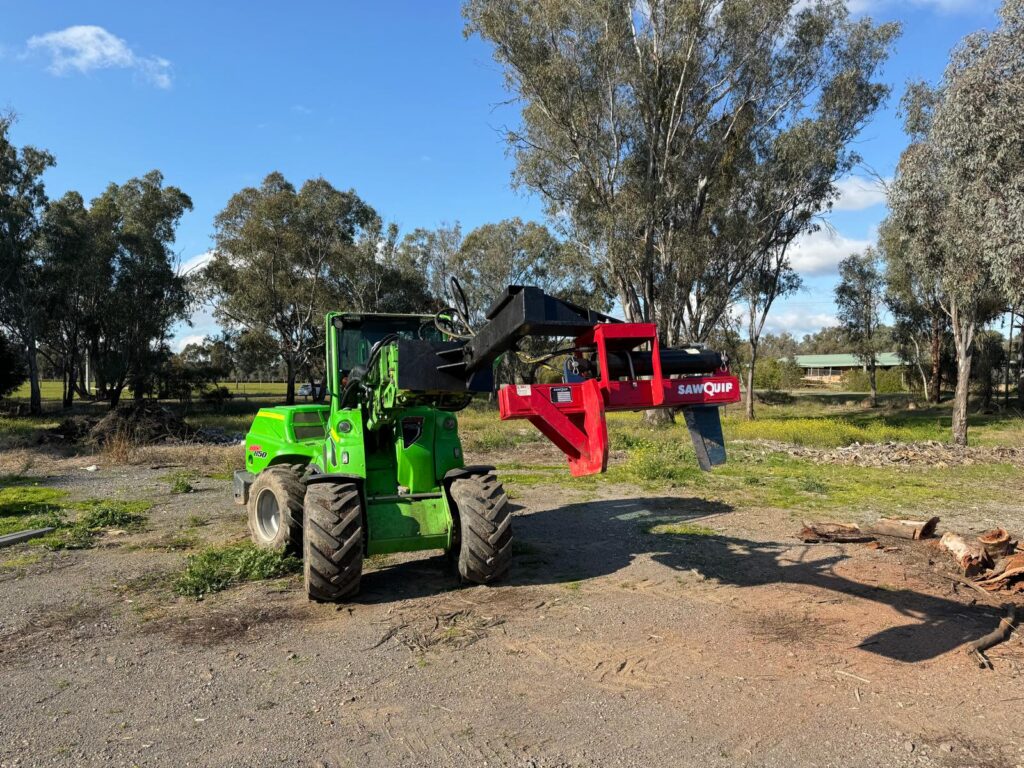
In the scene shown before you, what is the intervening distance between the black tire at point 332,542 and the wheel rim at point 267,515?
182 cm

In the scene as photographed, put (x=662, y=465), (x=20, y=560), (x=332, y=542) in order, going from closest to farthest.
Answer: (x=332, y=542), (x=20, y=560), (x=662, y=465)

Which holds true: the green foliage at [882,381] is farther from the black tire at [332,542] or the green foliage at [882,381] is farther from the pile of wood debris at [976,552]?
the black tire at [332,542]

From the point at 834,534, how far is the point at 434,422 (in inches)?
216

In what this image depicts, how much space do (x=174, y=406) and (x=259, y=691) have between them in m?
42.4

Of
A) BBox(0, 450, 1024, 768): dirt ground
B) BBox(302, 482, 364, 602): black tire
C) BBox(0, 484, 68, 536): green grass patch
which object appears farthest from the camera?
BBox(0, 484, 68, 536): green grass patch

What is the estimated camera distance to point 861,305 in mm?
49344

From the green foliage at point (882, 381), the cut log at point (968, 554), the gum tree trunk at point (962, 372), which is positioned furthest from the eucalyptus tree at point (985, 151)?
the green foliage at point (882, 381)

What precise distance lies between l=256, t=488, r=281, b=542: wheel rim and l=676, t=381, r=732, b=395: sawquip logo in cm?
489

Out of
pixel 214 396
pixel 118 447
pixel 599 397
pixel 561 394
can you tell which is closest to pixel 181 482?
pixel 118 447

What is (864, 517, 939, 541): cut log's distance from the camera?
870 centimetres

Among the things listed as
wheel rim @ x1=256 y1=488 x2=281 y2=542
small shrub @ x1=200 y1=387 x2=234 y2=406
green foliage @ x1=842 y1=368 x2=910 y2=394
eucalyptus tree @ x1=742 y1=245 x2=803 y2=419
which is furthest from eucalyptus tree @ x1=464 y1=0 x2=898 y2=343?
green foliage @ x1=842 y1=368 x2=910 y2=394

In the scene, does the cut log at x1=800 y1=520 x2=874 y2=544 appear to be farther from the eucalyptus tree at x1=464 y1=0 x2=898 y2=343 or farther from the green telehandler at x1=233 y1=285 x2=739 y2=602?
the eucalyptus tree at x1=464 y1=0 x2=898 y2=343

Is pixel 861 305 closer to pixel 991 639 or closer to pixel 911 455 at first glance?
pixel 911 455

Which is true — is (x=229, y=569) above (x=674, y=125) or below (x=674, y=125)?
below
